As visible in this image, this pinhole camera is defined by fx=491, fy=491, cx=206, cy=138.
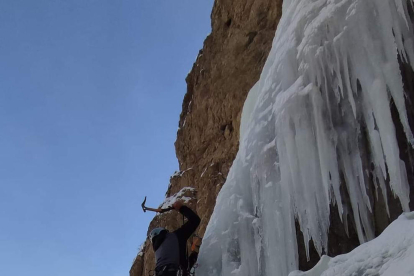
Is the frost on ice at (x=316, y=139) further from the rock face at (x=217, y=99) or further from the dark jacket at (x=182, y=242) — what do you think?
the rock face at (x=217, y=99)

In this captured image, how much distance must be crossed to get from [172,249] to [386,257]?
227 centimetres

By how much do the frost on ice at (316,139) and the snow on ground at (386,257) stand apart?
0.40 meters

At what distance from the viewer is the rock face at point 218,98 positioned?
977cm

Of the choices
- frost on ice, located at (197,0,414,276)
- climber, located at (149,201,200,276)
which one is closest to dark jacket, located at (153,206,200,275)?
climber, located at (149,201,200,276)

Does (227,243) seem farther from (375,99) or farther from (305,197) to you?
(375,99)

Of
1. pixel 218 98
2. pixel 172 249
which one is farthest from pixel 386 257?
pixel 218 98

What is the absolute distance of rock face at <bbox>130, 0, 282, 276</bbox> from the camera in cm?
977

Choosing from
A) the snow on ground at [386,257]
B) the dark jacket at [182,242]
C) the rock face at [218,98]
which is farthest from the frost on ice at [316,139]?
the rock face at [218,98]

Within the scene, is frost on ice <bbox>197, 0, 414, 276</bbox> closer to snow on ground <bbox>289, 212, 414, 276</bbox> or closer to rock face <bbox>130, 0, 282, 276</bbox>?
snow on ground <bbox>289, 212, 414, 276</bbox>

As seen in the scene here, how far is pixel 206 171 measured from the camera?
10.7 m

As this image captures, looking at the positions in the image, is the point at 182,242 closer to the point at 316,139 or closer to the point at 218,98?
the point at 316,139

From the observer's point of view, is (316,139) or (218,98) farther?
(218,98)

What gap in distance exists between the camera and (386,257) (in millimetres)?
2811

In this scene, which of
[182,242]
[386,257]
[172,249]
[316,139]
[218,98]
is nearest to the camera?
[386,257]
